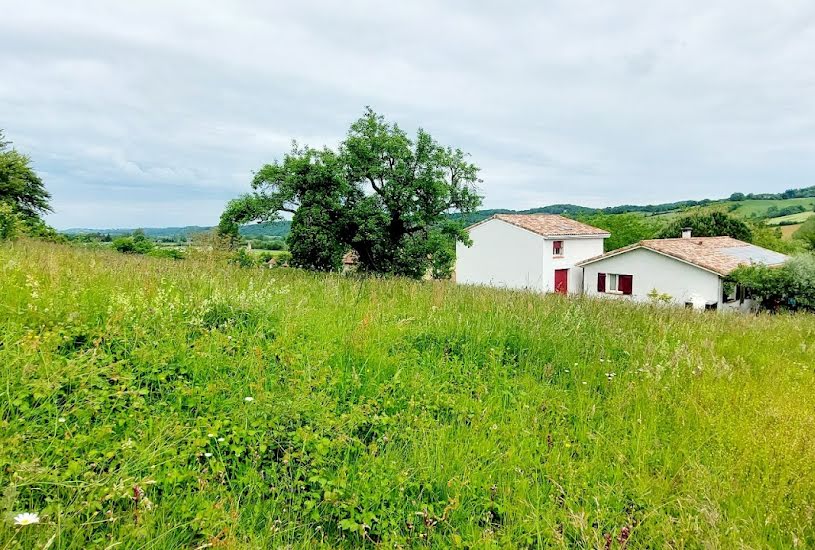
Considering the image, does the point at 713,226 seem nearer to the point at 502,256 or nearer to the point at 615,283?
the point at 615,283

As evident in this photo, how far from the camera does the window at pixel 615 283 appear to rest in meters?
33.4

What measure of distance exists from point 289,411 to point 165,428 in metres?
0.73

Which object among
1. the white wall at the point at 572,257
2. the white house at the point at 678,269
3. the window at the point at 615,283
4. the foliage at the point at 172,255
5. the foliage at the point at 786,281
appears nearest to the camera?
the foliage at the point at 172,255

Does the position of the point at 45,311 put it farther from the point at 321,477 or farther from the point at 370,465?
the point at 370,465

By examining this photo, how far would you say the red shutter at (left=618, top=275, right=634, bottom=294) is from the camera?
3316 cm

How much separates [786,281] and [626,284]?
382 inches

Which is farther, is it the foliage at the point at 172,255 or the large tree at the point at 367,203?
the large tree at the point at 367,203

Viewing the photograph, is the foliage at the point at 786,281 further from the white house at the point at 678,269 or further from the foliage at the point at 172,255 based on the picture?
the foliage at the point at 172,255

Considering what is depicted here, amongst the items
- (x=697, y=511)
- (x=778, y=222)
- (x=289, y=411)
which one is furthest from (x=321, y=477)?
(x=778, y=222)

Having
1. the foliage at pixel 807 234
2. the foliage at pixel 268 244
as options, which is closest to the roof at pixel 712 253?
the foliage at pixel 807 234

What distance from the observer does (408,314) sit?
516 cm

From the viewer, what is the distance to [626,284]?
33.8 meters

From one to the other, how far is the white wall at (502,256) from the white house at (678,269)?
5.17m

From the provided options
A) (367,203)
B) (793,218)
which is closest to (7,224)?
(367,203)
